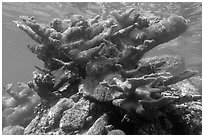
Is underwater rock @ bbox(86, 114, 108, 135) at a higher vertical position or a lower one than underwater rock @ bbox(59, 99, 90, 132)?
lower

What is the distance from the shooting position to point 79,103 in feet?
14.0

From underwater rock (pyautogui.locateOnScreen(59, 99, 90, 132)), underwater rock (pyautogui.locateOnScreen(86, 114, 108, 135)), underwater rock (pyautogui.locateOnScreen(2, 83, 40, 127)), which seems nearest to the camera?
underwater rock (pyautogui.locateOnScreen(86, 114, 108, 135))

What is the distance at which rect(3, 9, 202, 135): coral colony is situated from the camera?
3658 millimetres

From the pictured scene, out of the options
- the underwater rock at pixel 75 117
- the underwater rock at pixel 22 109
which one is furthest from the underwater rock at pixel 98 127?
the underwater rock at pixel 22 109

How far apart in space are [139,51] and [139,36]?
0.43 metres

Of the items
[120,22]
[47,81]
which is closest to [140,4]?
[120,22]

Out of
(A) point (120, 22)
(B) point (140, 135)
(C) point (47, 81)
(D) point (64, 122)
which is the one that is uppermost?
(A) point (120, 22)

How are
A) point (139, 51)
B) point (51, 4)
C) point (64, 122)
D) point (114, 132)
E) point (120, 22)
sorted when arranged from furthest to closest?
point (51, 4)
point (120, 22)
point (139, 51)
point (64, 122)
point (114, 132)

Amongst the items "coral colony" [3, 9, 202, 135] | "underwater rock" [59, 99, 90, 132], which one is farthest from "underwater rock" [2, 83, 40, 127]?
"underwater rock" [59, 99, 90, 132]

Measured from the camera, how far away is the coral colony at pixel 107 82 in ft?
12.0

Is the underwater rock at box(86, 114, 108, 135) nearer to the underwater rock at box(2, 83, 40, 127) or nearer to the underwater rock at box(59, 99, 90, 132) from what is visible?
the underwater rock at box(59, 99, 90, 132)

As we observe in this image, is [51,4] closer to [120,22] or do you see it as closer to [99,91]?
[120,22]

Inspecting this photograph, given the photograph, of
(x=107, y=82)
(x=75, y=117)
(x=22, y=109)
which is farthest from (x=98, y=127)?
(x=22, y=109)

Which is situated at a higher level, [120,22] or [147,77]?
[120,22]
